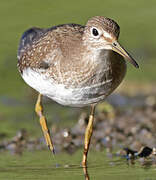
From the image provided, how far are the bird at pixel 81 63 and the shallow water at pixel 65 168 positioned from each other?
0.74 feet

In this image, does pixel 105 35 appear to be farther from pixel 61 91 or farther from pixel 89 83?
pixel 61 91

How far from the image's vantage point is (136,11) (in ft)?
56.1

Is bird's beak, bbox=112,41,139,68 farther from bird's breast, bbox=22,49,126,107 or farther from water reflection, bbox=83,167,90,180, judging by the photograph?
water reflection, bbox=83,167,90,180

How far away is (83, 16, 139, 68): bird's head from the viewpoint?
793 cm

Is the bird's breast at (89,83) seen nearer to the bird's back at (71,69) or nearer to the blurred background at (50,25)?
the bird's back at (71,69)

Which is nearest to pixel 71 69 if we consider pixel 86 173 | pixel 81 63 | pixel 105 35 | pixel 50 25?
pixel 81 63

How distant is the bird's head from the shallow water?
4.49 feet

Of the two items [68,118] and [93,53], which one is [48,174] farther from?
[68,118]

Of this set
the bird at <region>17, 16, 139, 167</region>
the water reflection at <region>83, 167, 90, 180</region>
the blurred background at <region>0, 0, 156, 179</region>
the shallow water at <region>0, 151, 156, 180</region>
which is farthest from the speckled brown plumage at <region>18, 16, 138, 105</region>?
the blurred background at <region>0, 0, 156, 179</region>

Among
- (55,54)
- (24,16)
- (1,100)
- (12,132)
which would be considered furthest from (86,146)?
(24,16)

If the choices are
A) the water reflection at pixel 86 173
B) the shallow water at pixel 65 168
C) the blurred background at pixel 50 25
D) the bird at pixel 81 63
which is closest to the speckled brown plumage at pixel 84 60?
the bird at pixel 81 63

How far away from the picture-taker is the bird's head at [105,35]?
793 centimetres

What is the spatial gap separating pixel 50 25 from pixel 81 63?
25.7 feet

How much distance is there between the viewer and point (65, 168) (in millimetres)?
8227
